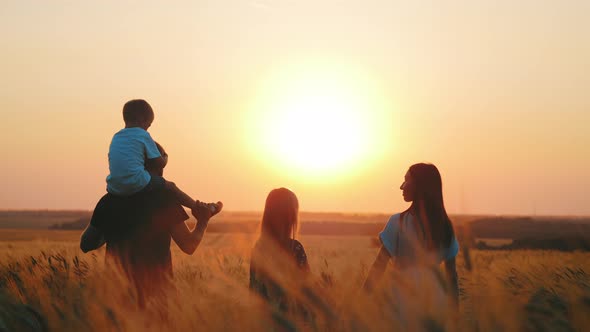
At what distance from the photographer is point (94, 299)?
2.99m

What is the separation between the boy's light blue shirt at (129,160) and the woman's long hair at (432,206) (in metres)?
1.68

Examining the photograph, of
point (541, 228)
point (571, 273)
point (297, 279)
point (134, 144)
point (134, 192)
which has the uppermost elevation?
point (134, 144)

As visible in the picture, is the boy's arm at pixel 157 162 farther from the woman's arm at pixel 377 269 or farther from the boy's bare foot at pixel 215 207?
the woman's arm at pixel 377 269

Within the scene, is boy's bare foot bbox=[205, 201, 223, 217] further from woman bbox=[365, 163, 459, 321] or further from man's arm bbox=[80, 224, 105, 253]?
woman bbox=[365, 163, 459, 321]

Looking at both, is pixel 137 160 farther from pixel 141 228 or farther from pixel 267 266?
pixel 267 266

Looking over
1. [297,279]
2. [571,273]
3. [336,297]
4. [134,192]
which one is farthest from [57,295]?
[571,273]

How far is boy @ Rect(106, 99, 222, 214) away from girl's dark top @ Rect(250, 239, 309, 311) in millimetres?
479

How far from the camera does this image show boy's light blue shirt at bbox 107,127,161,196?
11.5ft

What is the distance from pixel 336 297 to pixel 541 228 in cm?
6074

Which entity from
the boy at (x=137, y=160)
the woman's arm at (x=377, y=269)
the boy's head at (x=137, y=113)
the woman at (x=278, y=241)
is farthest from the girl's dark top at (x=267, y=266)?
the boy's head at (x=137, y=113)

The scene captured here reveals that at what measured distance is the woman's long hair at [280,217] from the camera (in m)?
4.54

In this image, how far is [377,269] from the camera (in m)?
4.04

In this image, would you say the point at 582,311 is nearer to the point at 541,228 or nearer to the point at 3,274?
the point at 3,274

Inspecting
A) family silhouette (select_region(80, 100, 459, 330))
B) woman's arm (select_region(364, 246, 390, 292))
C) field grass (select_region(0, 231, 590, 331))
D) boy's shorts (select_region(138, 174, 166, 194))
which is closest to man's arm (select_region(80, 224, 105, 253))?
family silhouette (select_region(80, 100, 459, 330))
